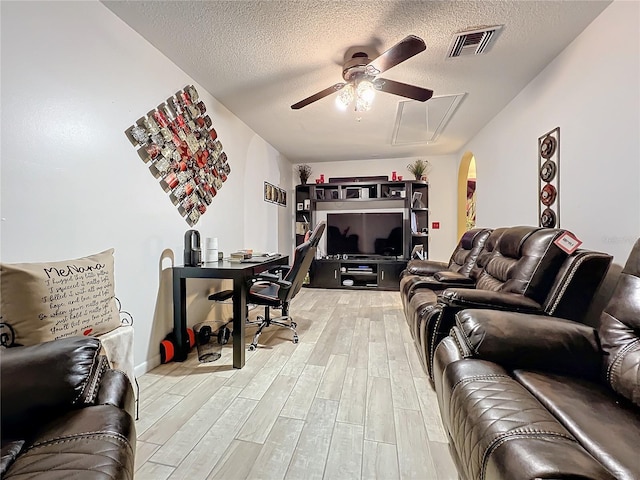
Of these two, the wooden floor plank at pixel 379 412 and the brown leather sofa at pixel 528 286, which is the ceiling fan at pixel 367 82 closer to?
the brown leather sofa at pixel 528 286

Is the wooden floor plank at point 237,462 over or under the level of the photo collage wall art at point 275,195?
under

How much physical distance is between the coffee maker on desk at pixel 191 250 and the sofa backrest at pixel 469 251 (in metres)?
2.44

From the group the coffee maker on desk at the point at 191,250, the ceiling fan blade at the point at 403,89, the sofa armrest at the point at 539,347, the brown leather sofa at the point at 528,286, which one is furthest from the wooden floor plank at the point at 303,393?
the ceiling fan blade at the point at 403,89

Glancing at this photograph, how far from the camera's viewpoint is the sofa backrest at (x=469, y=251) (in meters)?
2.77

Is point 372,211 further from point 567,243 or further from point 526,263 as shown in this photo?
point 567,243

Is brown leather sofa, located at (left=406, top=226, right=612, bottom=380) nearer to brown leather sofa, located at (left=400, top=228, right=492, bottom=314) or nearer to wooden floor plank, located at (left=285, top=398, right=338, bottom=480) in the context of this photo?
brown leather sofa, located at (left=400, top=228, right=492, bottom=314)

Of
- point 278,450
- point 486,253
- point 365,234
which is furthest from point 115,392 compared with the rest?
point 365,234

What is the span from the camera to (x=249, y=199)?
143 inches

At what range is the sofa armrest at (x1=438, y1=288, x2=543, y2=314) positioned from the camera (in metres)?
1.49

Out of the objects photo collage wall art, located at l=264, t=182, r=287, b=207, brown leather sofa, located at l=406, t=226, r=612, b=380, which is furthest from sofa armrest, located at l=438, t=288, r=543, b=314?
photo collage wall art, located at l=264, t=182, r=287, b=207

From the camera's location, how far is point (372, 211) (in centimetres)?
519

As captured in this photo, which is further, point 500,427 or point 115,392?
point 115,392

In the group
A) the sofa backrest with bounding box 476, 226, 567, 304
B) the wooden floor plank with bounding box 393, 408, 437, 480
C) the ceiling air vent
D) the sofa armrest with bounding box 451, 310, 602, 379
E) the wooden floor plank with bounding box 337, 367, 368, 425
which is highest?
the ceiling air vent

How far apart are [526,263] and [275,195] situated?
3.54m
